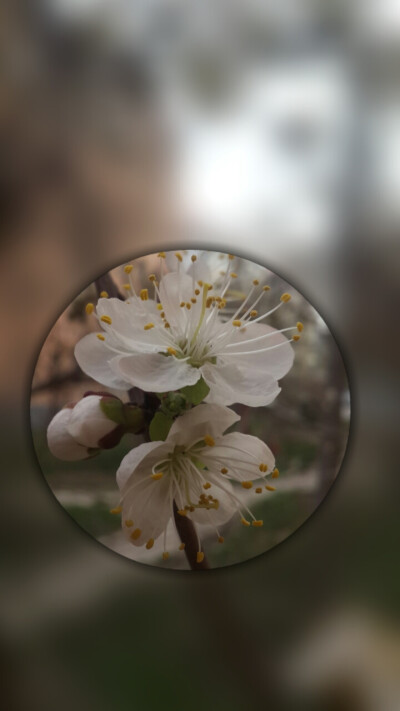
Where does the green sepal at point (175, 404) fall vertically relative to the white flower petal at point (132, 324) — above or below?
below

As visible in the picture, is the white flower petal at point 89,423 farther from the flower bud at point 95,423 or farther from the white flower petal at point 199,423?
the white flower petal at point 199,423

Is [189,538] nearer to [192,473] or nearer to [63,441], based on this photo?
[192,473]

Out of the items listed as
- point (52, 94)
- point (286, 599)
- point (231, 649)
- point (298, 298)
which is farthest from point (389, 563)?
point (52, 94)

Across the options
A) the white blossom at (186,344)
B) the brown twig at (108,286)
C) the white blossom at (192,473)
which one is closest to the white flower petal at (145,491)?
the white blossom at (192,473)

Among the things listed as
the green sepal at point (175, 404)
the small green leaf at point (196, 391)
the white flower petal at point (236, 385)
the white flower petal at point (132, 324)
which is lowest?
the green sepal at point (175, 404)

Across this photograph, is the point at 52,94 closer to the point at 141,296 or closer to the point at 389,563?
the point at 141,296

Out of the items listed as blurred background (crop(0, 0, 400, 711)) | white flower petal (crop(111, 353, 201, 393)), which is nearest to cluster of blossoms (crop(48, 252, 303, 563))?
white flower petal (crop(111, 353, 201, 393))

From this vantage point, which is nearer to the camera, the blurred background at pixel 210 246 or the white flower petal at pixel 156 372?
the white flower petal at pixel 156 372

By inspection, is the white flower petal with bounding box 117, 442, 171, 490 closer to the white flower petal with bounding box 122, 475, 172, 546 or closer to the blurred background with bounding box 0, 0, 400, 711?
the white flower petal with bounding box 122, 475, 172, 546
